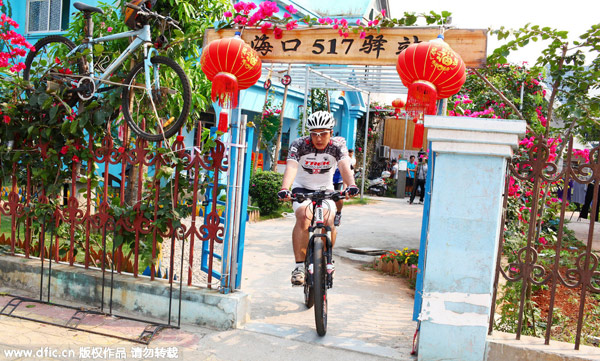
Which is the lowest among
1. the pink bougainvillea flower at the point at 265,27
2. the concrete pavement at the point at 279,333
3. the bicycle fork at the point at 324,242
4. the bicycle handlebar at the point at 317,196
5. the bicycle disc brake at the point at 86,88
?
the concrete pavement at the point at 279,333

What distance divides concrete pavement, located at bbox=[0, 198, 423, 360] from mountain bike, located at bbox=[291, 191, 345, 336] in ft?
0.89

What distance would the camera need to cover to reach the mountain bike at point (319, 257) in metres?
4.08

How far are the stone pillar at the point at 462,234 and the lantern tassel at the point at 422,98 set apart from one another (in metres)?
0.43

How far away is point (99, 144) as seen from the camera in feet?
15.6

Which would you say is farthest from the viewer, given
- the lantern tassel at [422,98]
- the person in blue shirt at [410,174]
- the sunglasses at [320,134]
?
the person in blue shirt at [410,174]

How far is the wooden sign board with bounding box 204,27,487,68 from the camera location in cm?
401

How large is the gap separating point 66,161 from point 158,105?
1038mm

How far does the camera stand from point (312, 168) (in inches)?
196

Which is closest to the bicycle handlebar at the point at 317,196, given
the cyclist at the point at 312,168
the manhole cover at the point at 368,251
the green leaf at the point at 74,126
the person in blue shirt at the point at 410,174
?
the cyclist at the point at 312,168

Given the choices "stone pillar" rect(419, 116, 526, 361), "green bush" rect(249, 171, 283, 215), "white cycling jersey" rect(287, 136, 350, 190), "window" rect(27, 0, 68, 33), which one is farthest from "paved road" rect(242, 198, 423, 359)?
"window" rect(27, 0, 68, 33)

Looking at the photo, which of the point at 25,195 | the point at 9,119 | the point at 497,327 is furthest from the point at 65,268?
the point at 497,327

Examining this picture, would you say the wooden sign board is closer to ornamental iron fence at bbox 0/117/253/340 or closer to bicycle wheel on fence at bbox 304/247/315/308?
ornamental iron fence at bbox 0/117/253/340

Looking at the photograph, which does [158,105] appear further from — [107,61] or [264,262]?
[264,262]

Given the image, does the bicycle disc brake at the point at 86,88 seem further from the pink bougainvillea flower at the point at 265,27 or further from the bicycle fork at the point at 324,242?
the bicycle fork at the point at 324,242
